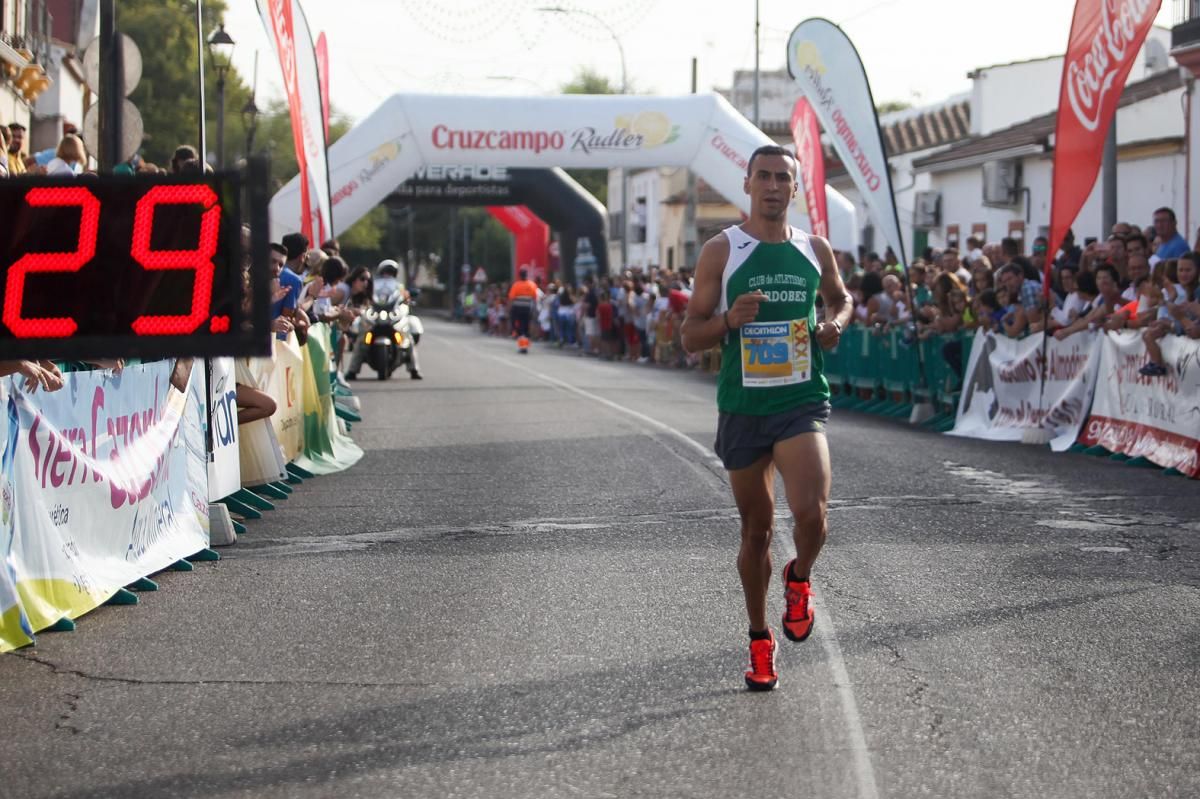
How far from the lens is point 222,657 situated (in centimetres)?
702

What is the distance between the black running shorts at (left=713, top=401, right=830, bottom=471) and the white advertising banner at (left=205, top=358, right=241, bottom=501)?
4.78 meters

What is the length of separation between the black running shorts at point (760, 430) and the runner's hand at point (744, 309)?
0.36 m

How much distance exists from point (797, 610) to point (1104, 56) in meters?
10.6

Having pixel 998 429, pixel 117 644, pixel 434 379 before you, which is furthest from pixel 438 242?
pixel 117 644

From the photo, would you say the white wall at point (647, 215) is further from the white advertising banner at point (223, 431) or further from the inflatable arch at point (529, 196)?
the white advertising banner at point (223, 431)

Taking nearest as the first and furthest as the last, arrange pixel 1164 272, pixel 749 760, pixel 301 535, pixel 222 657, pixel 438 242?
pixel 749 760
pixel 222 657
pixel 301 535
pixel 1164 272
pixel 438 242

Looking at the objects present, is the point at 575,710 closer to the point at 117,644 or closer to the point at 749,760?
the point at 749,760

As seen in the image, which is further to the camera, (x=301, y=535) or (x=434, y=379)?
(x=434, y=379)

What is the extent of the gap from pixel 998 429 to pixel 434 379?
12.7 metres

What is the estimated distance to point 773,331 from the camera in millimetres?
6559

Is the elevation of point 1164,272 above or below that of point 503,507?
above

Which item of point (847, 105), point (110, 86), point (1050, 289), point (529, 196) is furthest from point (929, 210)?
point (110, 86)

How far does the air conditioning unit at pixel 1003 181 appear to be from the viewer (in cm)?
3847

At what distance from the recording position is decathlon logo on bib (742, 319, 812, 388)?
6.56 m
